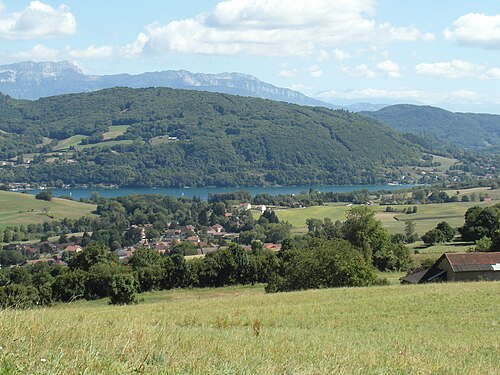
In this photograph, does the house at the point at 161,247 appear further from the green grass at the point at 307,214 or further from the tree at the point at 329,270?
the tree at the point at 329,270

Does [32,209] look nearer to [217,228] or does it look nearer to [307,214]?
[217,228]

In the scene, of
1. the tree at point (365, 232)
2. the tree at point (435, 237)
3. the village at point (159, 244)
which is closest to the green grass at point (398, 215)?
the village at point (159, 244)

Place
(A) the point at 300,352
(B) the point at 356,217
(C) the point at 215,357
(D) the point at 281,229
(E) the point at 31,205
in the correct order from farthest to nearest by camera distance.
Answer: (E) the point at 31,205 → (D) the point at 281,229 → (B) the point at 356,217 → (A) the point at 300,352 → (C) the point at 215,357

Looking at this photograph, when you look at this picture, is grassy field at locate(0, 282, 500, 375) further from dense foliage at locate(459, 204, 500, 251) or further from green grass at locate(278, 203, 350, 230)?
green grass at locate(278, 203, 350, 230)

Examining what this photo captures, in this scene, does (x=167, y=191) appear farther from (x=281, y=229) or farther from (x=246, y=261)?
(x=246, y=261)

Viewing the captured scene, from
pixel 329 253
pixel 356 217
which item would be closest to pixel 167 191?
pixel 356 217

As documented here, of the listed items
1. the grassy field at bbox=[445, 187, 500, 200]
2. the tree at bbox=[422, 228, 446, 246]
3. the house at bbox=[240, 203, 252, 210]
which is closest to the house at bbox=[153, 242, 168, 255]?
the tree at bbox=[422, 228, 446, 246]

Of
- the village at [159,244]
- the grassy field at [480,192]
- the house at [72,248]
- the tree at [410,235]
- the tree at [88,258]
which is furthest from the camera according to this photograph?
the grassy field at [480,192]
